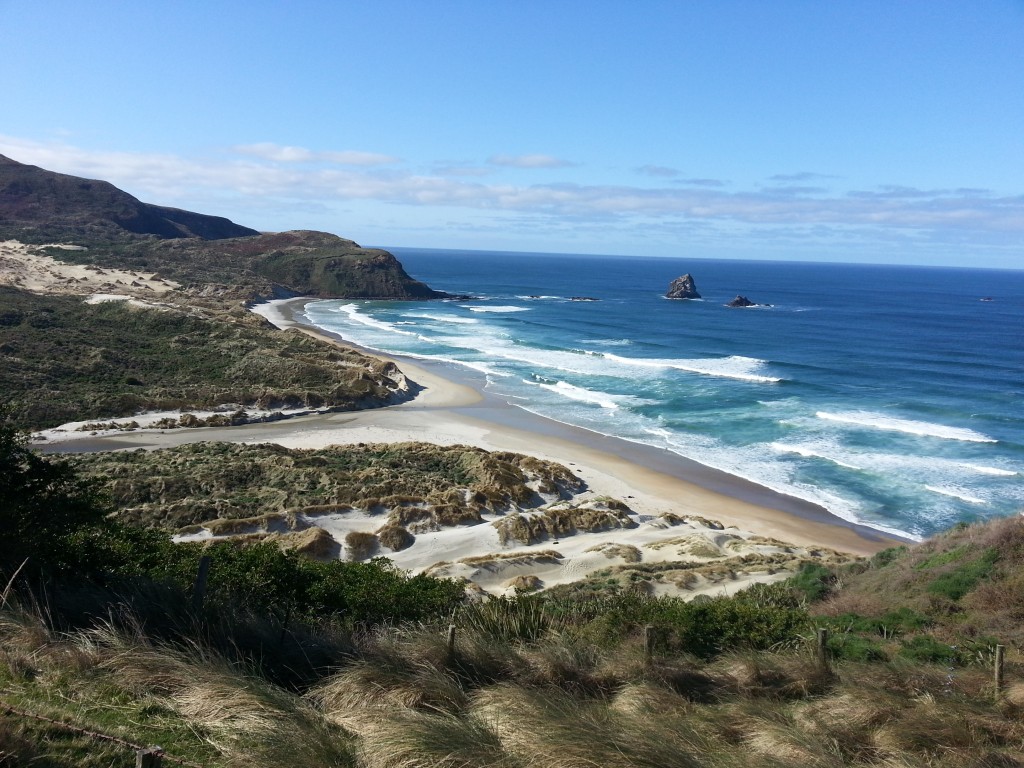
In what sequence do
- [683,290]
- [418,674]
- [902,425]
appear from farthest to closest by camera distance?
[683,290], [902,425], [418,674]

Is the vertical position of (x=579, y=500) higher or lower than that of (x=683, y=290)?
lower

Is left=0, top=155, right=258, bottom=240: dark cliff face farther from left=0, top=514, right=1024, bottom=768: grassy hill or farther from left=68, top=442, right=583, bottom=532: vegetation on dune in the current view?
left=0, top=514, right=1024, bottom=768: grassy hill

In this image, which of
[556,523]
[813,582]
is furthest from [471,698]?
[556,523]

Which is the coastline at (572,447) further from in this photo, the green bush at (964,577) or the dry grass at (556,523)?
the green bush at (964,577)

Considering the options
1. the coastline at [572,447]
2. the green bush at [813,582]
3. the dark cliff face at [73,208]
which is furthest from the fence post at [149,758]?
the dark cliff face at [73,208]

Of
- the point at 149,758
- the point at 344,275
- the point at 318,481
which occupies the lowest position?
the point at 318,481

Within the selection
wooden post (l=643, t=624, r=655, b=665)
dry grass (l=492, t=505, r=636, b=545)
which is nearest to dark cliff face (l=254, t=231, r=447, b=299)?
dry grass (l=492, t=505, r=636, b=545)

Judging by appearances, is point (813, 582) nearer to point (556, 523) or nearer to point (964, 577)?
point (964, 577)
